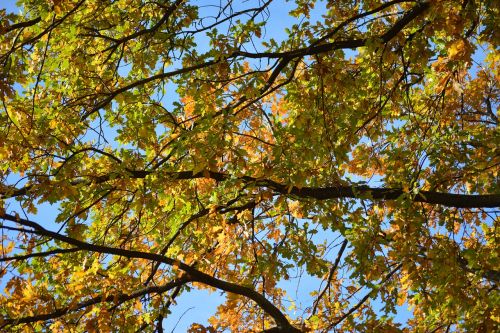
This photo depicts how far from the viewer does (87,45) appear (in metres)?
6.80

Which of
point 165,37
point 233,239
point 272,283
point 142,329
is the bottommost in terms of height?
point 142,329

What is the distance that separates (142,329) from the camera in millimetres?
5777

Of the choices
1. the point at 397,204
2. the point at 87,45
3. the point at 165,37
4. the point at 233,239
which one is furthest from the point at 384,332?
the point at 87,45

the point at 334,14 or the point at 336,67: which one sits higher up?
the point at 334,14

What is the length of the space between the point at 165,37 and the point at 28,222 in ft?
9.98

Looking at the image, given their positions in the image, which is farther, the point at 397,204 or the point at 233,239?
the point at 233,239

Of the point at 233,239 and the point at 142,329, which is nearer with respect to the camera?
the point at 142,329

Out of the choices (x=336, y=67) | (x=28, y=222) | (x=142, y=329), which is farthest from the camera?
(x=336, y=67)

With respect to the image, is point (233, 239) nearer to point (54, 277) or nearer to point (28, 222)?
point (54, 277)

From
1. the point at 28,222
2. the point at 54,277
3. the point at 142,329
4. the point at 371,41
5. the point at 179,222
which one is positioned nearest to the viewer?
the point at 28,222

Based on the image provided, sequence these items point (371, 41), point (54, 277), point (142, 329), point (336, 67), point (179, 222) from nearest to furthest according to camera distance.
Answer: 1. point (371, 41)
2. point (142, 329)
3. point (336, 67)
4. point (54, 277)
5. point (179, 222)

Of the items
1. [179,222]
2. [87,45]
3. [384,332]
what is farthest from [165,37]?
[384,332]

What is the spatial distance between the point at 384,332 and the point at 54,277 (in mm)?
4486

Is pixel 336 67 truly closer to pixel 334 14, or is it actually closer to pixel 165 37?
pixel 334 14
